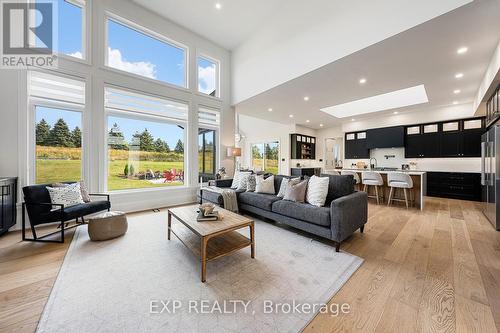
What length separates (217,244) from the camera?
2135 millimetres

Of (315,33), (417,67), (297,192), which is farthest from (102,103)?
(417,67)

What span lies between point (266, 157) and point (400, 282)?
7.84 meters

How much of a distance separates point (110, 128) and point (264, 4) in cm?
422

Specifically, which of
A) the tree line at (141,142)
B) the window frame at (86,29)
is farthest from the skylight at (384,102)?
the window frame at (86,29)

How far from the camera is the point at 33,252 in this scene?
7.70 ft

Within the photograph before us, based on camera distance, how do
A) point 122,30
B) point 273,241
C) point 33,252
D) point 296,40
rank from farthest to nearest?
1. point 122,30
2. point 296,40
3. point 273,241
4. point 33,252

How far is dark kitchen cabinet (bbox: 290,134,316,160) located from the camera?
8289 mm

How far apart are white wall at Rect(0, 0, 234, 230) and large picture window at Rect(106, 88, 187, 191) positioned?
0.20 meters

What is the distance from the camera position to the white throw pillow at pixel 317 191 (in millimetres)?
2809

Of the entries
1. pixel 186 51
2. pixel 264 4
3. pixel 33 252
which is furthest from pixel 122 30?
pixel 33 252

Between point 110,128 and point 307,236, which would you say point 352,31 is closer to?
point 307,236

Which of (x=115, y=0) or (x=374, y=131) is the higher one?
(x=115, y=0)

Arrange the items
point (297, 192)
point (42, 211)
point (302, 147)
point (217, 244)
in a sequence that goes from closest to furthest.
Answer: point (217, 244) → point (42, 211) → point (297, 192) → point (302, 147)

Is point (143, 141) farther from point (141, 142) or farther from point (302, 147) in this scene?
point (302, 147)
